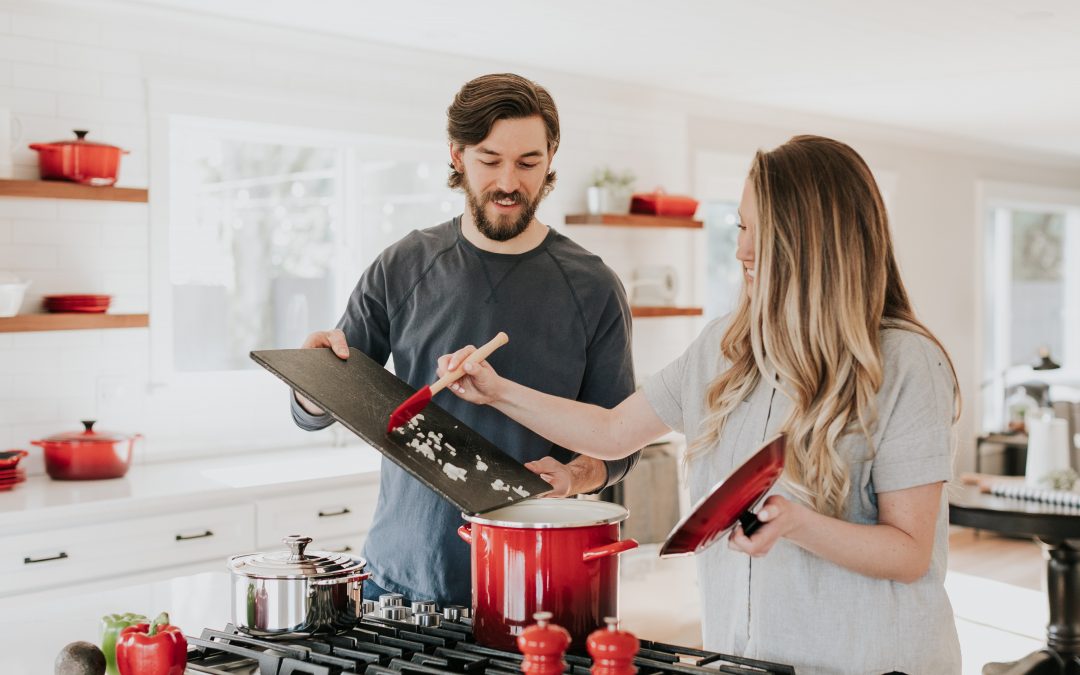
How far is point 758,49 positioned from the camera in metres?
4.91

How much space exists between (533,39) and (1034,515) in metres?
2.76

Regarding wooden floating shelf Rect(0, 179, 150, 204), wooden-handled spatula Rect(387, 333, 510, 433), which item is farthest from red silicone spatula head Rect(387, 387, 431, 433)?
wooden floating shelf Rect(0, 179, 150, 204)

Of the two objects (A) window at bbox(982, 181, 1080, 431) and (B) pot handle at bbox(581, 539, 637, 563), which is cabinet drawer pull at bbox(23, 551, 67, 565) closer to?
(B) pot handle at bbox(581, 539, 637, 563)

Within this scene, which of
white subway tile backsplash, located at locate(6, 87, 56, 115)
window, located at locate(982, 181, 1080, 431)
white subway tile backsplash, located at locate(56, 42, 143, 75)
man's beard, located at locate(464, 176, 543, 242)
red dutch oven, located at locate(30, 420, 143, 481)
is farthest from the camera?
window, located at locate(982, 181, 1080, 431)

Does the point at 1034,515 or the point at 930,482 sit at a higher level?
the point at 930,482

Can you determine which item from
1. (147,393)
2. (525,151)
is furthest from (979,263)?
(525,151)

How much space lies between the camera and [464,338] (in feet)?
6.88

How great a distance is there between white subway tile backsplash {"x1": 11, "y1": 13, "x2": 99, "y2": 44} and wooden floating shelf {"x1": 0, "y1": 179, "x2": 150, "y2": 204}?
548mm

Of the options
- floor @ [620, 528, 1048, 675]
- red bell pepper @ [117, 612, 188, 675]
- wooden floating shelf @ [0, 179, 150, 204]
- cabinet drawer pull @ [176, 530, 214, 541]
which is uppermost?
wooden floating shelf @ [0, 179, 150, 204]

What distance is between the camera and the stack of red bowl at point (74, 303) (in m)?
3.82

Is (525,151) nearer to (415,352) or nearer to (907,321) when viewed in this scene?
(415,352)

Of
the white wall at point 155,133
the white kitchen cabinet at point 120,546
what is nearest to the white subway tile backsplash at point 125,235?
the white wall at point 155,133

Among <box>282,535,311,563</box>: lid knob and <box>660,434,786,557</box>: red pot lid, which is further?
<box>282,535,311,563</box>: lid knob

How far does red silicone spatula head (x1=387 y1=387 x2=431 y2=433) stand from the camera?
1.61 metres
